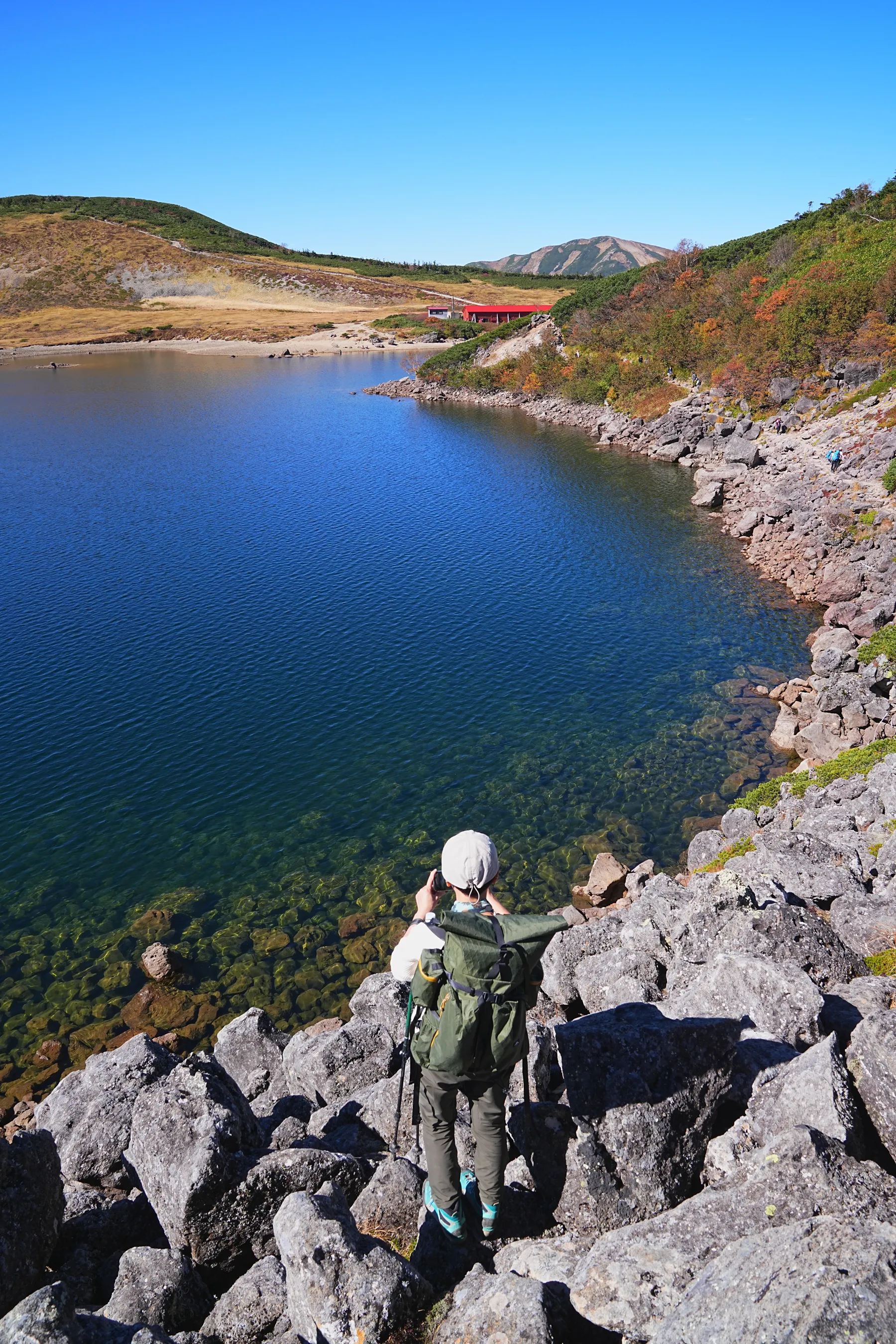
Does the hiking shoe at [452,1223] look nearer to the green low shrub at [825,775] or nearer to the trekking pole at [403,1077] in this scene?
the trekking pole at [403,1077]

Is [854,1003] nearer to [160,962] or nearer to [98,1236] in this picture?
[98,1236]

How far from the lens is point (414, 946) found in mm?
8219

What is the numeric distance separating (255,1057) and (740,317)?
318 feet

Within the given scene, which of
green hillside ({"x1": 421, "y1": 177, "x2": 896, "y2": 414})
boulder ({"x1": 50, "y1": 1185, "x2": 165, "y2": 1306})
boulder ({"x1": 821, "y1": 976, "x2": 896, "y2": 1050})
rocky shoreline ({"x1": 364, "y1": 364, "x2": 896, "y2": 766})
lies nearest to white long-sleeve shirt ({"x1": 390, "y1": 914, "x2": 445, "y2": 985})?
boulder ({"x1": 50, "y1": 1185, "x2": 165, "y2": 1306})

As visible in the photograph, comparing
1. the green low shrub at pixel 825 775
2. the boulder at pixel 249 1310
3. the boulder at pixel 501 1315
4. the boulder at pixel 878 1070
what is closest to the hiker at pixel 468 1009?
the boulder at pixel 501 1315

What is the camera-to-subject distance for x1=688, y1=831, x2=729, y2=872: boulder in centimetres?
2420

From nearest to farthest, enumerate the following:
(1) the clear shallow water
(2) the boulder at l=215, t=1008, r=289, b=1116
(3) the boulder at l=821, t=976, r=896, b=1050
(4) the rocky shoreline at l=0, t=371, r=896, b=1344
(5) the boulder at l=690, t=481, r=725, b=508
Answer: 1. (4) the rocky shoreline at l=0, t=371, r=896, b=1344
2. (3) the boulder at l=821, t=976, r=896, b=1050
3. (2) the boulder at l=215, t=1008, r=289, b=1116
4. (1) the clear shallow water
5. (5) the boulder at l=690, t=481, r=725, b=508

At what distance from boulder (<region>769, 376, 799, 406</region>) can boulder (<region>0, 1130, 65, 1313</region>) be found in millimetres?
79989

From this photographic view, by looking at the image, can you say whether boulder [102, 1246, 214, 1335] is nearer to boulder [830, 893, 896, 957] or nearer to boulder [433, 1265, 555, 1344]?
boulder [433, 1265, 555, 1344]

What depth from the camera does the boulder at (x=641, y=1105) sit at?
862cm

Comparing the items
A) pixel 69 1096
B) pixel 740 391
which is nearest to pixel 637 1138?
pixel 69 1096

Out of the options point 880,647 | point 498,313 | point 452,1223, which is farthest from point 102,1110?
point 498,313

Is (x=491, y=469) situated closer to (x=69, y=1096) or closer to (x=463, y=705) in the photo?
(x=463, y=705)

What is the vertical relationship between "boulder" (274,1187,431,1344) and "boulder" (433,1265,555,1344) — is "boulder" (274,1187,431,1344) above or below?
below
